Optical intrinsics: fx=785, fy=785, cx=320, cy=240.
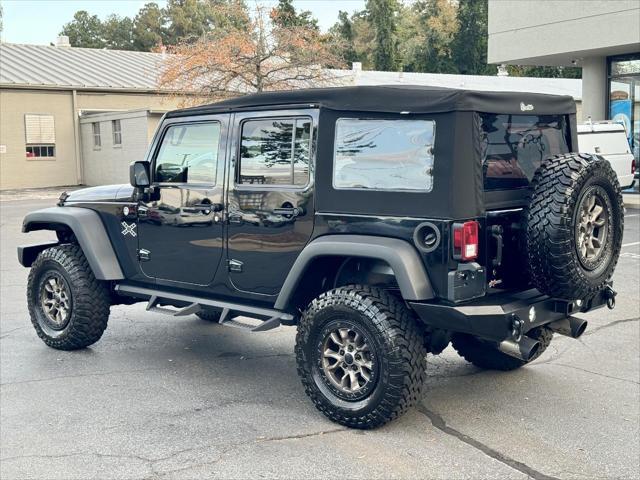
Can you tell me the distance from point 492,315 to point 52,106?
29374mm

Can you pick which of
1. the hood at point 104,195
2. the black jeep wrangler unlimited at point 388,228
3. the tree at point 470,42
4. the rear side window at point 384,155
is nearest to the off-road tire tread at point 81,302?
the hood at point 104,195

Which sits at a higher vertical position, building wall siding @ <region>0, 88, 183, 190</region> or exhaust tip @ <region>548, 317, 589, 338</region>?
building wall siding @ <region>0, 88, 183, 190</region>

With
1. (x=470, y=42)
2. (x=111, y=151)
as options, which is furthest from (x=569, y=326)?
(x=470, y=42)

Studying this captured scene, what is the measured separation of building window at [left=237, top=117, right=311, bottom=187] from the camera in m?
5.20

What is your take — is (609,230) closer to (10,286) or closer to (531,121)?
(531,121)

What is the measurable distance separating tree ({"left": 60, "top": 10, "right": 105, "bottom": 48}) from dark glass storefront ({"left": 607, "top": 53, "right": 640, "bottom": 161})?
61.2 metres

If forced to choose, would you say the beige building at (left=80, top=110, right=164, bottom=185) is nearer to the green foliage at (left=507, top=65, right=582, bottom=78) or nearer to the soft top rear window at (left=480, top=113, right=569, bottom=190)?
the soft top rear window at (left=480, top=113, right=569, bottom=190)

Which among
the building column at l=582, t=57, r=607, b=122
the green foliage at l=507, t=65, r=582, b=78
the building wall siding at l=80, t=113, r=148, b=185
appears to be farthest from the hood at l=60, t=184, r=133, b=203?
the green foliage at l=507, t=65, r=582, b=78

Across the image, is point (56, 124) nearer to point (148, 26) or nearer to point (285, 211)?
point (285, 211)

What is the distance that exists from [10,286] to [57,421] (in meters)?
5.20

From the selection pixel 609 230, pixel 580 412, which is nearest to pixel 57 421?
pixel 580 412

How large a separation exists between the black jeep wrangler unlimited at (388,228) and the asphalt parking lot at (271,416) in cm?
33

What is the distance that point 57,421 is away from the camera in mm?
4980

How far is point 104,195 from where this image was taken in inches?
258
